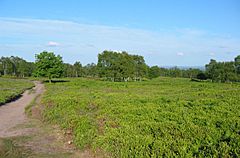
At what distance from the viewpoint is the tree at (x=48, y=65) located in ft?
201

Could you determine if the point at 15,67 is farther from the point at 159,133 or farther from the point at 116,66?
the point at 159,133

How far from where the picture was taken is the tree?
6138 centimetres

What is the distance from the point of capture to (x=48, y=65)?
6197 centimetres

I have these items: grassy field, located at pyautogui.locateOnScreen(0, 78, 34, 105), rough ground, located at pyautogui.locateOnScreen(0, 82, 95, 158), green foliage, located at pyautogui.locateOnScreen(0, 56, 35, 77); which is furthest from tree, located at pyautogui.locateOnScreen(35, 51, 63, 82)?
rough ground, located at pyautogui.locateOnScreen(0, 82, 95, 158)

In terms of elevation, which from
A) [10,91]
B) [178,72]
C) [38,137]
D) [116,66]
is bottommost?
[38,137]

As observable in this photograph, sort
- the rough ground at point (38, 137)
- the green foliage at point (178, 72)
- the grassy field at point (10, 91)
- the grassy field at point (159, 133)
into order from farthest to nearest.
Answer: the green foliage at point (178, 72), the grassy field at point (10, 91), the rough ground at point (38, 137), the grassy field at point (159, 133)

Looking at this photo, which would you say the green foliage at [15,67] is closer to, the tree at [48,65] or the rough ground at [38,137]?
the tree at [48,65]

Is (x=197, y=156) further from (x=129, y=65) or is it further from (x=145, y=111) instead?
(x=129, y=65)

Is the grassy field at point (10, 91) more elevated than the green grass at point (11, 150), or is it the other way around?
the grassy field at point (10, 91)

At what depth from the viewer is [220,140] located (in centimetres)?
820

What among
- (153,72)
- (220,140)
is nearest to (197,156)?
(220,140)

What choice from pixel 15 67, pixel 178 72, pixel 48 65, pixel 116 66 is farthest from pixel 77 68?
pixel 178 72

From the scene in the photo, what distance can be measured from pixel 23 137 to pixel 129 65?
64356 millimetres

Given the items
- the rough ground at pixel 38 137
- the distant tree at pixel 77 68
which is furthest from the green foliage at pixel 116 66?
the rough ground at pixel 38 137
